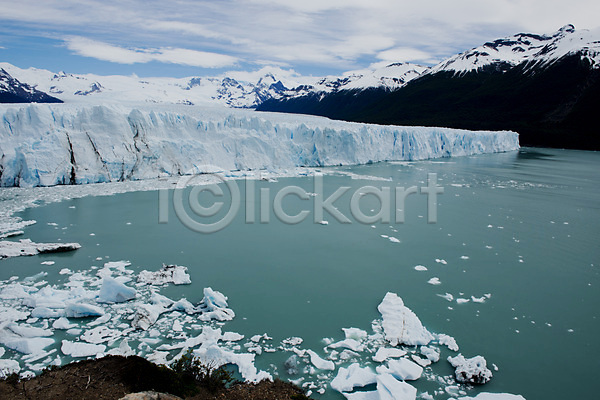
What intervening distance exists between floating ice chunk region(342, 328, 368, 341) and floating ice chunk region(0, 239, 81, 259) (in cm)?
465

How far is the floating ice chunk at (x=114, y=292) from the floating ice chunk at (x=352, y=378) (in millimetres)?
2587

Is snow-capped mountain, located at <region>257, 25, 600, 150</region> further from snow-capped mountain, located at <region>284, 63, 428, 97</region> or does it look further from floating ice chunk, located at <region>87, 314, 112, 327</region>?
floating ice chunk, located at <region>87, 314, 112, 327</region>

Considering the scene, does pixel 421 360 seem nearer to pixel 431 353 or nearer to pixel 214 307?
pixel 431 353

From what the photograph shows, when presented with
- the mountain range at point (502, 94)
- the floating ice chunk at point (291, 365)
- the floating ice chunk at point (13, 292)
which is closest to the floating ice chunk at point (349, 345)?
the floating ice chunk at point (291, 365)

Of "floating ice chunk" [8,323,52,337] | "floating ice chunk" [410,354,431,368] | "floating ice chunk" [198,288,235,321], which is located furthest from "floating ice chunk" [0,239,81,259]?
"floating ice chunk" [410,354,431,368]

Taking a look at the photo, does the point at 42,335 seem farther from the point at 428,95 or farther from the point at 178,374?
the point at 428,95

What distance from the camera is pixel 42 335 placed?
3514 mm

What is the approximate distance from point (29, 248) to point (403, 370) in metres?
5.75

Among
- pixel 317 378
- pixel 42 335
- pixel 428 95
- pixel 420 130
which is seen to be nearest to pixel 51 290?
pixel 42 335

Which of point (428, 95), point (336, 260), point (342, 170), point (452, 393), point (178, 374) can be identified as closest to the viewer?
point (178, 374)

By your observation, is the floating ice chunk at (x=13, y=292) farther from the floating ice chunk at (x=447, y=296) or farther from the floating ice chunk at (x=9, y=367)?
the floating ice chunk at (x=447, y=296)

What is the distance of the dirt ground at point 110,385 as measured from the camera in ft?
7.65

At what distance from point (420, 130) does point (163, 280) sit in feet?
62.6

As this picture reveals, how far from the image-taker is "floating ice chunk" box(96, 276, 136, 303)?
4148 mm
